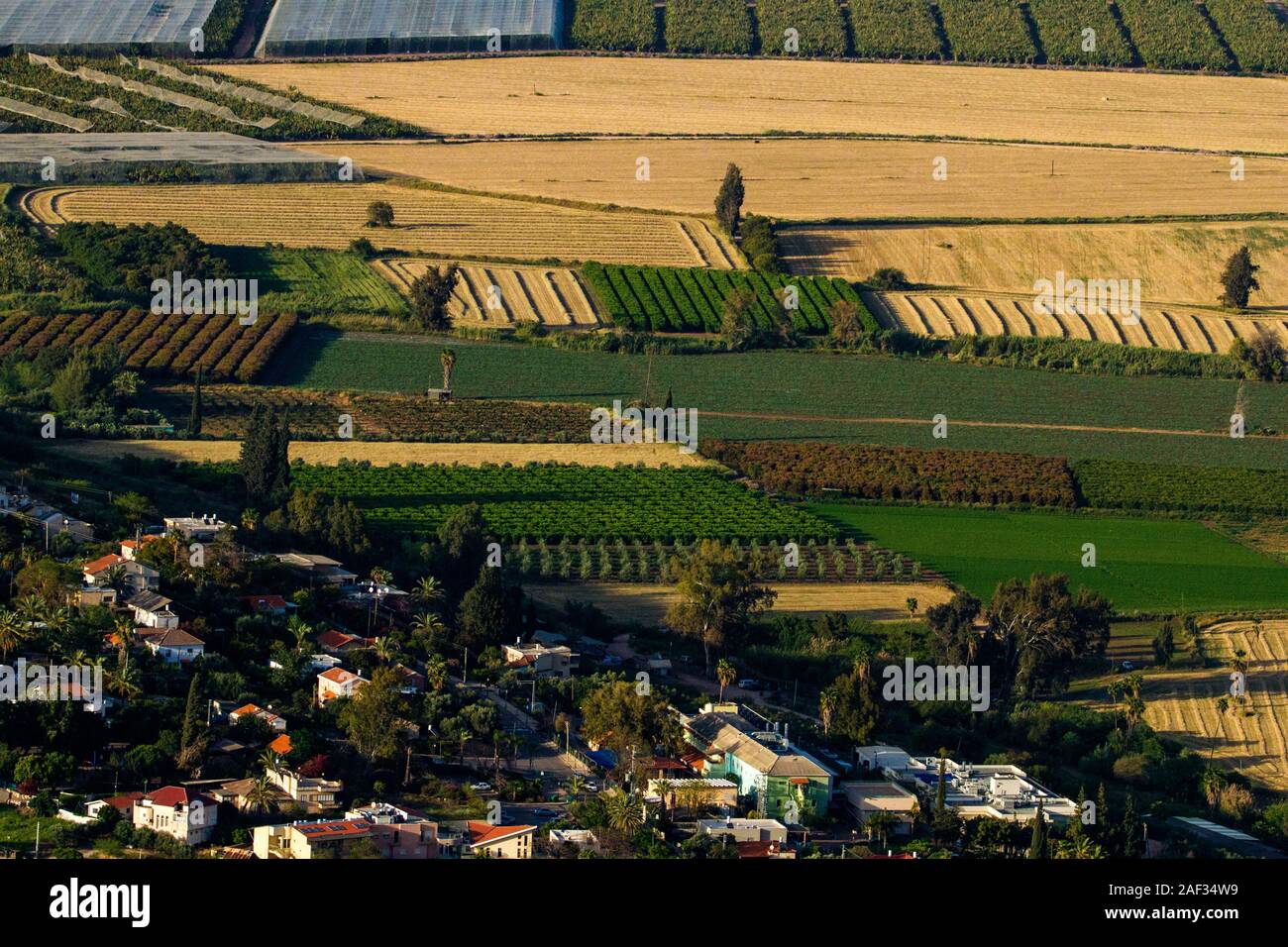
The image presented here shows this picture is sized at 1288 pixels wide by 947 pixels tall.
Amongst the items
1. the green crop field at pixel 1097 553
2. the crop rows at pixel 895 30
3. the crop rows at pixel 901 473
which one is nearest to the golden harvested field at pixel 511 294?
the crop rows at pixel 901 473

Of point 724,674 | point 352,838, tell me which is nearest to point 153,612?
point 724,674

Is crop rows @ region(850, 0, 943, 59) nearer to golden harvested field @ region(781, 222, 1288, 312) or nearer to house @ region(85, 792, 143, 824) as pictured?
golden harvested field @ region(781, 222, 1288, 312)

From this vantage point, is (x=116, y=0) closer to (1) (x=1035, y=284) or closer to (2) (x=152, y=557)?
(1) (x=1035, y=284)

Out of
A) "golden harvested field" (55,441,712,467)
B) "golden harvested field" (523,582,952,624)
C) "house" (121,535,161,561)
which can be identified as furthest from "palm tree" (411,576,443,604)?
"golden harvested field" (55,441,712,467)

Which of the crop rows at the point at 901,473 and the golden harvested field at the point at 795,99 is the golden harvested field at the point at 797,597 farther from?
the golden harvested field at the point at 795,99
